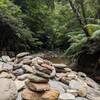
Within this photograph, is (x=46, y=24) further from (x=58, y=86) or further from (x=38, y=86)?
(x=38, y=86)

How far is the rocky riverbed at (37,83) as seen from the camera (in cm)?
516

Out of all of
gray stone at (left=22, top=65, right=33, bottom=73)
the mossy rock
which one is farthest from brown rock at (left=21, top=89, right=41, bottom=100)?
the mossy rock

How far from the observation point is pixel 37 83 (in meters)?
5.37

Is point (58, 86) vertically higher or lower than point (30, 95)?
lower

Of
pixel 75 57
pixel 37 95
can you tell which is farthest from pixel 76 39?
pixel 37 95

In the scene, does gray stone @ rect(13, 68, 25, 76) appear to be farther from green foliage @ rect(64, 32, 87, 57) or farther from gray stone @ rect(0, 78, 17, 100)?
green foliage @ rect(64, 32, 87, 57)

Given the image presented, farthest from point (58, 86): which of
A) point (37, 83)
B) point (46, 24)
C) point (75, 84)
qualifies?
point (46, 24)

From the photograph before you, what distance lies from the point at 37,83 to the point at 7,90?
66 centimetres

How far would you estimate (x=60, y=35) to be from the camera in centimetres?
1948

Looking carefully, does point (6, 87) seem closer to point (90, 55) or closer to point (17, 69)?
point (17, 69)

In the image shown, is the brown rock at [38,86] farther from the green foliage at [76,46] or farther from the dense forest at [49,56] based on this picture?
the green foliage at [76,46]

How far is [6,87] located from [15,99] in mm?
289

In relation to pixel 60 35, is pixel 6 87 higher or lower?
higher

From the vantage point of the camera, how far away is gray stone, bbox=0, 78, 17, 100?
4.88 meters
